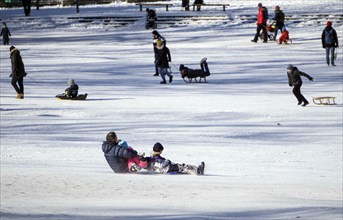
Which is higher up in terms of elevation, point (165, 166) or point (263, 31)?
point (165, 166)

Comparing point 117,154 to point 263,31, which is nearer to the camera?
point 117,154

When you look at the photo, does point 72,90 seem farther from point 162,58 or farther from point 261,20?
point 261,20

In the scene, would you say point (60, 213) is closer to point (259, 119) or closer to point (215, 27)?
point (259, 119)

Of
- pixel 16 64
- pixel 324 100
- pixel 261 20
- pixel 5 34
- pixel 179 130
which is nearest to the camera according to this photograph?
pixel 179 130

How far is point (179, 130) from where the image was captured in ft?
66.5

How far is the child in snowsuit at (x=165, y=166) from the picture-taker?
14930mm

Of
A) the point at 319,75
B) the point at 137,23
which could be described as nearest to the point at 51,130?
the point at 319,75

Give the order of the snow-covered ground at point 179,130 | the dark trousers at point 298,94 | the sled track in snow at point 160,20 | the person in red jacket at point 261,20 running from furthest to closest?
1. the sled track in snow at point 160,20
2. the person in red jacket at point 261,20
3. the dark trousers at point 298,94
4. the snow-covered ground at point 179,130

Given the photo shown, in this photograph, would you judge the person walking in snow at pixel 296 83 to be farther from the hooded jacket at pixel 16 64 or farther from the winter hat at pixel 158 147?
the winter hat at pixel 158 147

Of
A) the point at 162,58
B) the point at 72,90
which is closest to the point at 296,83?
the point at 72,90

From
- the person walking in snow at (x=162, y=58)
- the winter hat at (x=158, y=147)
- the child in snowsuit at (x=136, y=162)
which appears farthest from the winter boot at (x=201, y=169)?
the person walking in snow at (x=162, y=58)

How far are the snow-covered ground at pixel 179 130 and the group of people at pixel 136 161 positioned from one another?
36cm

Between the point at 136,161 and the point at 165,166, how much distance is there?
44cm

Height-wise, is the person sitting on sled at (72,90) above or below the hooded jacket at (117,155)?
below
